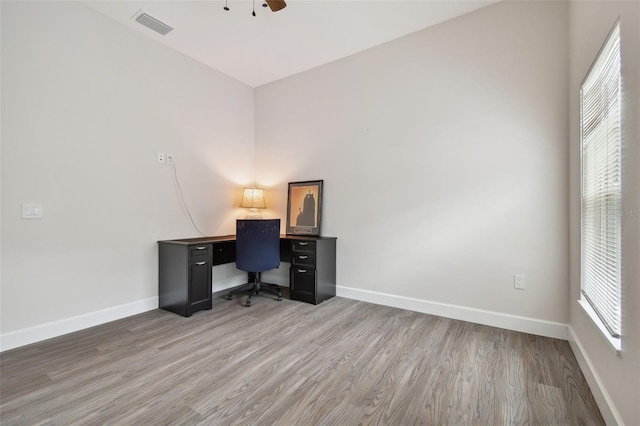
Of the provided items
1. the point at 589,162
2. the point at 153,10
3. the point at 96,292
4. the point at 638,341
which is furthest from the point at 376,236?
the point at 153,10

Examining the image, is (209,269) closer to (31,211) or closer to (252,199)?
(252,199)

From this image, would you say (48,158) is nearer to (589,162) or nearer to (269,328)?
(269,328)

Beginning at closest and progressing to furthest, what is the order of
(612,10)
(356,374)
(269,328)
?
(612,10) → (356,374) → (269,328)

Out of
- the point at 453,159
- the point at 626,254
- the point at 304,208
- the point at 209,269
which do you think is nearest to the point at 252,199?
the point at 304,208

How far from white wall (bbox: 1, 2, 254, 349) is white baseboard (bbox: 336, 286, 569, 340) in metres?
2.19

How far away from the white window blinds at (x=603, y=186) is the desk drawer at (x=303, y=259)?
233 centimetres

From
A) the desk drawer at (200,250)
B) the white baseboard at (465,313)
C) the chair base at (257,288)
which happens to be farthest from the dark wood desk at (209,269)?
the white baseboard at (465,313)

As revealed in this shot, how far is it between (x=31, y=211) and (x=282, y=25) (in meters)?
2.78

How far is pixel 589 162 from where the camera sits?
1.92 metres

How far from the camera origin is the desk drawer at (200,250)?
2968 mm

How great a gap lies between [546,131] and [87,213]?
162 inches

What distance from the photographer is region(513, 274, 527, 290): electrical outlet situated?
2561mm

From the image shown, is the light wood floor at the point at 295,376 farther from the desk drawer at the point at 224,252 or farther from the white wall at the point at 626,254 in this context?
the desk drawer at the point at 224,252

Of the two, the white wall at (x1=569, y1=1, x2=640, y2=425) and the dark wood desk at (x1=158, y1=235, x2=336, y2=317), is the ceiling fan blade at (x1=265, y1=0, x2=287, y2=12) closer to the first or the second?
the white wall at (x1=569, y1=1, x2=640, y2=425)
